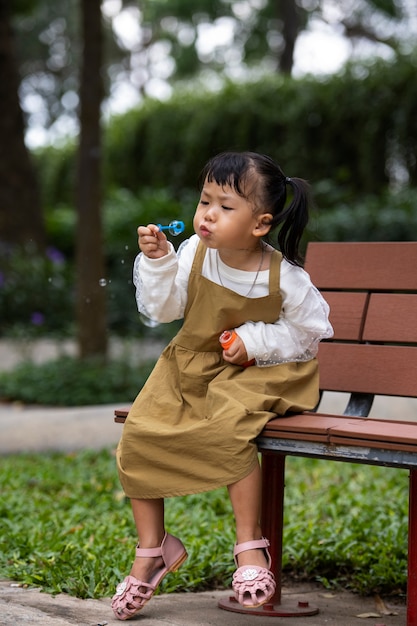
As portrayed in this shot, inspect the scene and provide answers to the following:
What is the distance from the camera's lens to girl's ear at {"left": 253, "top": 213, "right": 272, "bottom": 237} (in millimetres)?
2555

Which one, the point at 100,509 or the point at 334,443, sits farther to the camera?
the point at 100,509

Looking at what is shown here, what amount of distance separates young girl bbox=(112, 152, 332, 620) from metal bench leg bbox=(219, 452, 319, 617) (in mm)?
284

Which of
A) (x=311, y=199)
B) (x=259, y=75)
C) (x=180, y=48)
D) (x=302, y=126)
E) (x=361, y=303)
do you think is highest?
(x=180, y=48)

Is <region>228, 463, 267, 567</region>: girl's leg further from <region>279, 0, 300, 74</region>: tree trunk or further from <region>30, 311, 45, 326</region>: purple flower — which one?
<region>279, 0, 300, 74</region>: tree trunk

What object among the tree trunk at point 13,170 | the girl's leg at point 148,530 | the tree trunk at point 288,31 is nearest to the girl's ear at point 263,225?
the girl's leg at point 148,530

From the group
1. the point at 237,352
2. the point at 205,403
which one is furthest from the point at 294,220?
the point at 205,403

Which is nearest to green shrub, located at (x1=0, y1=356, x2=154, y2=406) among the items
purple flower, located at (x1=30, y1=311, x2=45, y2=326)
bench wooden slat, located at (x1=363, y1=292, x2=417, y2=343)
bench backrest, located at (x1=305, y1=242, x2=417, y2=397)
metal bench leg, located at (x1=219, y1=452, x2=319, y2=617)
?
purple flower, located at (x1=30, y1=311, x2=45, y2=326)

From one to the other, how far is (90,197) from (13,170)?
3365 millimetres

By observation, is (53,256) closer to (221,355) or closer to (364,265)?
(364,265)

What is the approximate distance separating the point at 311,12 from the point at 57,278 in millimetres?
14832

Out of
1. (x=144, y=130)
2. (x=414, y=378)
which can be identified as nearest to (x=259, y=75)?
(x=144, y=130)

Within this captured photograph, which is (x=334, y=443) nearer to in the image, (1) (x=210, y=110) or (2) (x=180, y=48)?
(1) (x=210, y=110)

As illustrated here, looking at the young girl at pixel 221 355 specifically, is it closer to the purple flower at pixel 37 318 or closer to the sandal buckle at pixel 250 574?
the sandal buckle at pixel 250 574

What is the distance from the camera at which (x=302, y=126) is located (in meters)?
11.6
